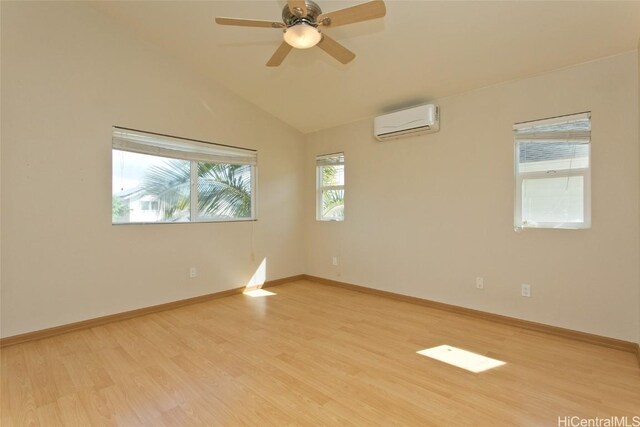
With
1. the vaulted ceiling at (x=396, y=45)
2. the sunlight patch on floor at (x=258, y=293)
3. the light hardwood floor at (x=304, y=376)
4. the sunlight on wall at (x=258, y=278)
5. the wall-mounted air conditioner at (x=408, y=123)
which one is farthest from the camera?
the sunlight on wall at (x=258, y=278)

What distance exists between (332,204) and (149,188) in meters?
2.52

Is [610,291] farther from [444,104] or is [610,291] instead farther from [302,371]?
[302,371]

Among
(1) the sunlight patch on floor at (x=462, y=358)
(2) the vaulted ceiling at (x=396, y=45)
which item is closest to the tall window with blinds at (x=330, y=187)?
(2) the vaulted ceiling at (x=396, y=45)

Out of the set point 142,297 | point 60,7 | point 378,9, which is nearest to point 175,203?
point 142,297

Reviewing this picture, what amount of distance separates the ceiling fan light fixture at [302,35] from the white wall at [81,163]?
7.09 ft

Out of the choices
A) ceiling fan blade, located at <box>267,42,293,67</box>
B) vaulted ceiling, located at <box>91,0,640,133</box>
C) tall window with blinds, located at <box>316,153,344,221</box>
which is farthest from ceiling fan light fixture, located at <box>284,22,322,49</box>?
tall window with blinds, located at <box>316,153,344,221</box>

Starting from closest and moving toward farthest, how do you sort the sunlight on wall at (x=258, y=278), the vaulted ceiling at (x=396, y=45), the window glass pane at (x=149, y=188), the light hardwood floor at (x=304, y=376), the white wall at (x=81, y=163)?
1. the light hardwood floor at (x=304, y=376)
2. the vaulted ceiling at (x=396, y=45)
3. the white wall at (x=81, y=163)
4. the window glass pane at (x=149, y=188)
5. the sunlight on wall at (x=258, y=278)

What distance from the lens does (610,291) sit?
261cm

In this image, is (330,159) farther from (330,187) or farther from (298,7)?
(298,7)

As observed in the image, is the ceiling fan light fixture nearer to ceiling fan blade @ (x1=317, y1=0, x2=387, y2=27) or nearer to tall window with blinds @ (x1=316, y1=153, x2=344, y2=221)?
ceiling fan blade @ (x1=317, y1=0, x2=387, y2=27)

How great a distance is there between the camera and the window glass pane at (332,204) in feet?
15.5

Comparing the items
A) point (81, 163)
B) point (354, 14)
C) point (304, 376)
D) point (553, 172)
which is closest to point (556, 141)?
point (553, 172)

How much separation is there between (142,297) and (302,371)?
7.28 feet

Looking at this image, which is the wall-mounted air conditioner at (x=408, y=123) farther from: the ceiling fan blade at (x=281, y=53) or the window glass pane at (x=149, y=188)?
the window glass pane at (x=149, y=188)
